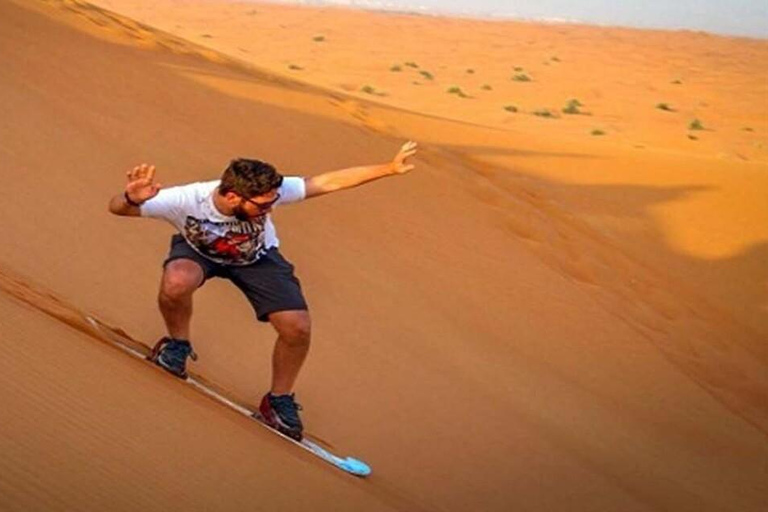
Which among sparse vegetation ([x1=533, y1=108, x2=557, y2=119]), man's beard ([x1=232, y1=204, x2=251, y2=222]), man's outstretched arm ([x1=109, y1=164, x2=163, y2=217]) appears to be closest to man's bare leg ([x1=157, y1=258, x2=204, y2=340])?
man's beard ([x1=232, y1=204, x2=251, y2=222])

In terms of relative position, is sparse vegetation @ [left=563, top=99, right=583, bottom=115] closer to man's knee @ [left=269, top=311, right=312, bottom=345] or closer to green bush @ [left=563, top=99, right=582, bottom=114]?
green bush @ [left=563, top=99, right=582, bottom=114]

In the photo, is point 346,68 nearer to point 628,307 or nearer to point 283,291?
point 628,307

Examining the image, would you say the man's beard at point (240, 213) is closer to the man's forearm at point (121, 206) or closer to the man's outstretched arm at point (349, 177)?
the man's outstretched arm at point (349, 177)

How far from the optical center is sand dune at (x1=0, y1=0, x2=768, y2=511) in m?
5.31

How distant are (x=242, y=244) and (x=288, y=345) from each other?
497 mm

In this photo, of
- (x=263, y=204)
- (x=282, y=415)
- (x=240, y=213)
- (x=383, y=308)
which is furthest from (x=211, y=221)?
(x=383, y=308)

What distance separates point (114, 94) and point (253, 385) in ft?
19.7

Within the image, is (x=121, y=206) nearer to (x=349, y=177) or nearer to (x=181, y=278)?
(x=181, y=278)

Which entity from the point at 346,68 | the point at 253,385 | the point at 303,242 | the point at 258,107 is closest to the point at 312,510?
the point at 253,385

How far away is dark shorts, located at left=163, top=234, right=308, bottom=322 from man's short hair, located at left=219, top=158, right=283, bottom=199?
1.49 ft

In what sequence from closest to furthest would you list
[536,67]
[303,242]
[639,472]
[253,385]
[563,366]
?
[253,385] < [639,472] < [563,366] < [303,242] < [536,67]

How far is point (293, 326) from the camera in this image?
5730 millimetres

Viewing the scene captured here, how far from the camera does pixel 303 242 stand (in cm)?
1008

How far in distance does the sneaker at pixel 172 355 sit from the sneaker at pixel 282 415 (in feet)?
1.40
